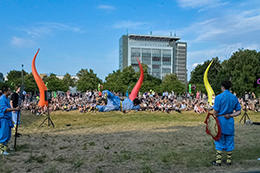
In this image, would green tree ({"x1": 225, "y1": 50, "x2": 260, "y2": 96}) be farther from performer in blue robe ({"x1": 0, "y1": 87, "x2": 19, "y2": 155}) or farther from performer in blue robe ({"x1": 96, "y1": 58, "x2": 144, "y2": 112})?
performer in blue robe ({"x1": 0, "y1": 87, "x2": 19, "y2": 155})

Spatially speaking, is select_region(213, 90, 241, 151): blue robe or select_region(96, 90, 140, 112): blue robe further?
select_region(96, 90, 140, 112): blue robe

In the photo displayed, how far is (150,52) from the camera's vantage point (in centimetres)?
10425

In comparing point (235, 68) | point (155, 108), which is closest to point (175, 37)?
point (235, 68)

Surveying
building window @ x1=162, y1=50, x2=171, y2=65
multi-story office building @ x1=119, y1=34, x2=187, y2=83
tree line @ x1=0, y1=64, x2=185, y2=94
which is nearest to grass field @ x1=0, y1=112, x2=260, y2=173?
tree line @ x1=0, y1=64, x2=185, y2=94

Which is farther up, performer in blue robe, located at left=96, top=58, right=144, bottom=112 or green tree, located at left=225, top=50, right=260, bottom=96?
green tree, located at left=225, top=50, right=260, bottom=96

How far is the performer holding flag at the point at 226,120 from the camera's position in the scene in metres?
5.55

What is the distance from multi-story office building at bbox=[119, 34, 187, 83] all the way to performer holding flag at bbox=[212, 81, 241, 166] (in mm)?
95605

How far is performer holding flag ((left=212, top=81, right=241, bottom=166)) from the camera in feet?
18.2

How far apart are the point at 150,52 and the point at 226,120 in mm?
99962

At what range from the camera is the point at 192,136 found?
31.6 feet

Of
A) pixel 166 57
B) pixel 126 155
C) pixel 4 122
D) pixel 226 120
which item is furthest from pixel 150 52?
pixel 226 120

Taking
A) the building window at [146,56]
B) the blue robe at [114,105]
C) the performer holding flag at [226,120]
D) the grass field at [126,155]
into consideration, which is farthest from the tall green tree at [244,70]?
the building window at [146,56]

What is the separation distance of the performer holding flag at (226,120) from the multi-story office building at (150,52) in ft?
314

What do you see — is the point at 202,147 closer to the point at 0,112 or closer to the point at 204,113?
the point at 0,112
